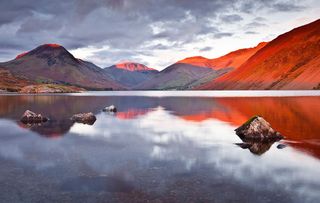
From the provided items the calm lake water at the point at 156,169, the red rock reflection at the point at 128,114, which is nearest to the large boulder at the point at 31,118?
the calm lake water at the point at 156,169

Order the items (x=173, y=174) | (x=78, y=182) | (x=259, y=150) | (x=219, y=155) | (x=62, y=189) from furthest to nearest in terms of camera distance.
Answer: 1. (x=259, y=150)
2. (x=219, y=155)
3. (x=173, y=174)
4. (x=78, y=182)
5. (x=62, y=189)

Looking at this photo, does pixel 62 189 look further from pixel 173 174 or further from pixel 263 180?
pixel 263 180

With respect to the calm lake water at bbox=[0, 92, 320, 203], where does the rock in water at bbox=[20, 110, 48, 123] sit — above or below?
above

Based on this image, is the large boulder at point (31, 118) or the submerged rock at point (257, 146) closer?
the submerged rock at point (257, 146)

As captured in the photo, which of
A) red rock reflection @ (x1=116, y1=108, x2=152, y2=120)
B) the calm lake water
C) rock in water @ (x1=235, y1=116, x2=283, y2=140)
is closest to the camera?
the calm lake water

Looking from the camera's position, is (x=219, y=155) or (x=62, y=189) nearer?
(x=62, y=189)

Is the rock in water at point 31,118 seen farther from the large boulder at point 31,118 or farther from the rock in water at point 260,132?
the rock in water at point 260,132

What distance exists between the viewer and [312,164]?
18844 millimetres

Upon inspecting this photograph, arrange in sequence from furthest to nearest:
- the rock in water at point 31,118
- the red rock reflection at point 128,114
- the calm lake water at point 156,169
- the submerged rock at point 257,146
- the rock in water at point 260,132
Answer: the red rock reflection at point 128,114, the rock in water at point 31,118, the rock in water at point 260,132, the submerged rock at point 257,146, the calm lake water at point 156,169

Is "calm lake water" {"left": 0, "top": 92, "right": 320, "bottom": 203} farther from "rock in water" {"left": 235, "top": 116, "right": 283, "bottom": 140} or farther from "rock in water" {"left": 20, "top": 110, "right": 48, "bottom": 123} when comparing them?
"rock in water" {"left": 20, "top": 110, "right": 48, "bottom": 123}

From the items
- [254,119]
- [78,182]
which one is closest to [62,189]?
[78,182]

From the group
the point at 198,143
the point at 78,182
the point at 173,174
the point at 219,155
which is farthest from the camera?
the point at 198,143

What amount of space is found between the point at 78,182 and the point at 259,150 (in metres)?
14.6

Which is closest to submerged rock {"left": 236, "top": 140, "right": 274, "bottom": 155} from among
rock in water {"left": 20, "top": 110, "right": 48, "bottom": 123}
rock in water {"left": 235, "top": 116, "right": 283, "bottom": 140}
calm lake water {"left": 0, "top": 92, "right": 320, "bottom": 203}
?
calm lake water {"left": 0, "top": 92, "right": 320, "bottom": 203}
